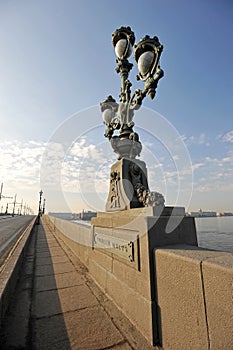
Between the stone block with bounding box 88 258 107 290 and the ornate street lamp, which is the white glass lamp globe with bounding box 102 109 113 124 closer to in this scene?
the ornate street lamp

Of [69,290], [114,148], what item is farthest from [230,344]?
[114,148]

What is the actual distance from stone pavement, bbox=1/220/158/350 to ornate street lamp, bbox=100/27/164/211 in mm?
1559

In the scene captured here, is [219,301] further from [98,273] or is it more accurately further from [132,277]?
[98,273]

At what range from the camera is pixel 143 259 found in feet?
6.95

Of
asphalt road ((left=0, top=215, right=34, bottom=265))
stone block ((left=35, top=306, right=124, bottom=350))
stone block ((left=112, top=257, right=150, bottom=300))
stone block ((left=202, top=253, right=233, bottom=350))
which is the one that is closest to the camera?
stone block ((left=202, top=253, right=233, bottom=350))

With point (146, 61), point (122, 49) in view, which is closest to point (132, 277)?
point (146, 61)

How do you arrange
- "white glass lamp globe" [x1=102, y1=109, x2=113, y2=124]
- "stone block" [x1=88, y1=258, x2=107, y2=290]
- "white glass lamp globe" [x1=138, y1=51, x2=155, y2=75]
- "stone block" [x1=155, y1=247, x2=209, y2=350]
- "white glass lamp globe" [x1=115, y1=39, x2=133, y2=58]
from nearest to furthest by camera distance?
"stone block" [x1=155, y1=247, x2=209, y2=350] → "stone block" [x1=88, y1=258, x2=107, y2=290] → "white glass lamp globe" [x1=138, y1=51, x2=155, y2=75] → "white glass lamp globe" [x1=115, y1=39, x2=133, y2=58] → "white glass lamp globe" [x1=102, y1=109, x2=113, y2=124]

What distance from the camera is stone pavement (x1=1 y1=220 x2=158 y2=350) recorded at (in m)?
1.92

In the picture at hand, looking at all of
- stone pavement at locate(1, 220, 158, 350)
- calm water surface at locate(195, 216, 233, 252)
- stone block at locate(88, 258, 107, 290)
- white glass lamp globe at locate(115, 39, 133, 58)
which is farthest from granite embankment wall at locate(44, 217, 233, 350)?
calm water surface at locate(195, 216, 233, 252)

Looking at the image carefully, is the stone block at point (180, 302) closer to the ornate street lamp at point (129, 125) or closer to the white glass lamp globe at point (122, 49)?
the ornate street lamp at point (129, 125)

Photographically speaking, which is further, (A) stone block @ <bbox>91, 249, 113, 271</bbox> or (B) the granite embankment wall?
(A) stone block @ <bbox>91, 249, 113, 271</bbox>

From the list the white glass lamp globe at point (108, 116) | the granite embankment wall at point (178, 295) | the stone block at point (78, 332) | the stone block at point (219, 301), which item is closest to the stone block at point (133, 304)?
A: the granite embankment wall at point (178, 295)

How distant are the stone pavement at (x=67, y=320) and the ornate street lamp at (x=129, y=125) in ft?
5.11

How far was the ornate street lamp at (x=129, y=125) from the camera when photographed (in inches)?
128
